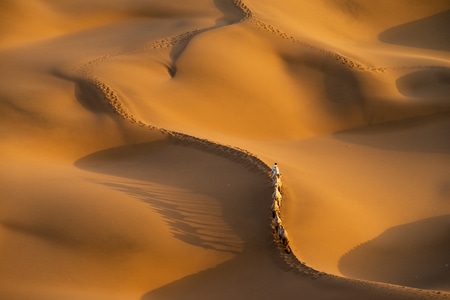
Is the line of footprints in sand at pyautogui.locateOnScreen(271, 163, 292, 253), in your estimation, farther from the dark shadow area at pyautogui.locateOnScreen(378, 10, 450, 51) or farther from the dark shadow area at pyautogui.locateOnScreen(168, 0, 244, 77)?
the dark shadow area at pyautogui.locateOnScreen(378, 10, 450, 51)

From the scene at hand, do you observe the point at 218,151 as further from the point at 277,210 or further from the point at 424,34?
the point at 424,34

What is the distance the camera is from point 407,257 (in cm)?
834

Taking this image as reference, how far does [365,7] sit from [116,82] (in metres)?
7.34

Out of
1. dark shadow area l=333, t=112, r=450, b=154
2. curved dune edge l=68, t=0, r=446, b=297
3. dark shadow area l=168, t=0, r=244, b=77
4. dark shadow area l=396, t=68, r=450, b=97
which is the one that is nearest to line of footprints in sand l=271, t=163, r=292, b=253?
curved dune edge l=68, t=0, r=446, b=297

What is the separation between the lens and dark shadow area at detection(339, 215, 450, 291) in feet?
25.7

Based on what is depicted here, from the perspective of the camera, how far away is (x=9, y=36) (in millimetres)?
13484

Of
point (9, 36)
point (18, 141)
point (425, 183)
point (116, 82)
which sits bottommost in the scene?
point (425, 183)

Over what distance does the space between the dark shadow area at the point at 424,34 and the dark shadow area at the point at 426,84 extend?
8.94 ft

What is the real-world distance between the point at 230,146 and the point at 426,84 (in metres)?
4.66

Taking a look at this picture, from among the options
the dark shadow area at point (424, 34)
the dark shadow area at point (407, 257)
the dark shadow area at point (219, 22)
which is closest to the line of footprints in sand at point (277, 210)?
the dark shadow area at point (407, 257)

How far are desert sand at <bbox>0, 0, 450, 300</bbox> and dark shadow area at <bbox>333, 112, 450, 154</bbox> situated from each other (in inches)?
1.4

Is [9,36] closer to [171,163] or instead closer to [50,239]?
[171,163]

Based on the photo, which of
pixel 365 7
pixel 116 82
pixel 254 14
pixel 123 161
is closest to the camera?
pixel 123 161

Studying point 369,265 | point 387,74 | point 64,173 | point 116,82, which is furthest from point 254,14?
point 369,265
